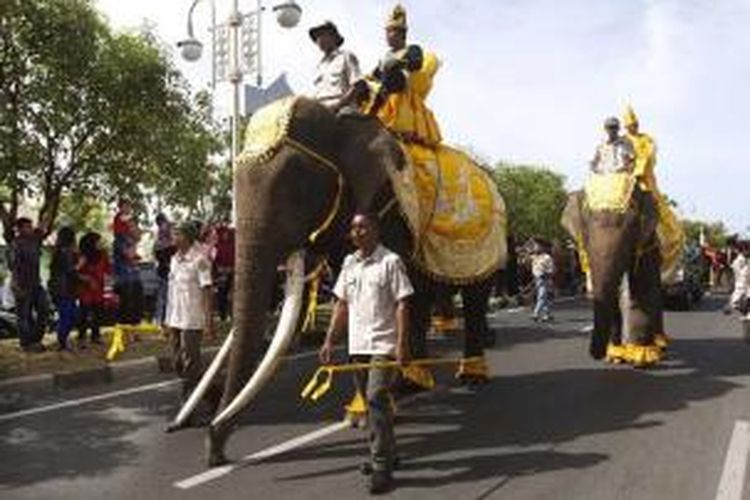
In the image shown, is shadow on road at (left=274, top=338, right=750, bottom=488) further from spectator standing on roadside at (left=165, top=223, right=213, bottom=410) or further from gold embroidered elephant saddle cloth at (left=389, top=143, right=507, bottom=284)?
spectator standing on roadside at (left=165, top=223, right=213, bottom=410)

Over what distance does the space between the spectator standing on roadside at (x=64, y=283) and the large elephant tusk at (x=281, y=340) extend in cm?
659

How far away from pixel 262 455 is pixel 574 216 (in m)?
6.22

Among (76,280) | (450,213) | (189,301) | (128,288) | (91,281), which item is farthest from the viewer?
(128,288)

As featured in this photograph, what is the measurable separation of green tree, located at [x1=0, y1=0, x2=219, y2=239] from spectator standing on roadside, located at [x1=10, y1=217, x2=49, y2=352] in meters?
2.84

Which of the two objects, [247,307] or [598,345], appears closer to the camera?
[247,307]

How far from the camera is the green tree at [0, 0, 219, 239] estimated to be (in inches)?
723

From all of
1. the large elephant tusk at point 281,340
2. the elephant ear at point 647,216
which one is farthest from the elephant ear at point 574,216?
the large elephant tusk at point 281,340

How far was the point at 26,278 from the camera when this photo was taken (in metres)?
15.1

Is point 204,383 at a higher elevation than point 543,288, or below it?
below

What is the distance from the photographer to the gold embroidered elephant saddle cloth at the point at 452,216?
10.9 m

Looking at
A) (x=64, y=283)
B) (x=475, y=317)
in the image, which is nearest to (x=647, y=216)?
(x=475, y=317)

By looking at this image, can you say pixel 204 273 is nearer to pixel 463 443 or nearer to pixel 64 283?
pixel 463 443

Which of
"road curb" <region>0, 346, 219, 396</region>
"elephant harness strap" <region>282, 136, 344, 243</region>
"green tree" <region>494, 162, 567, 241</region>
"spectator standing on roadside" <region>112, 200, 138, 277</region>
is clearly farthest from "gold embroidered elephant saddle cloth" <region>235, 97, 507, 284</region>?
"green tree" <region>494, 162, 567, 241</region>

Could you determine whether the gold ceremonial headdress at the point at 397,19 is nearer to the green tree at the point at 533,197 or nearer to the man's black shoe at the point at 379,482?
the man's black shoe at the point at 379,482
